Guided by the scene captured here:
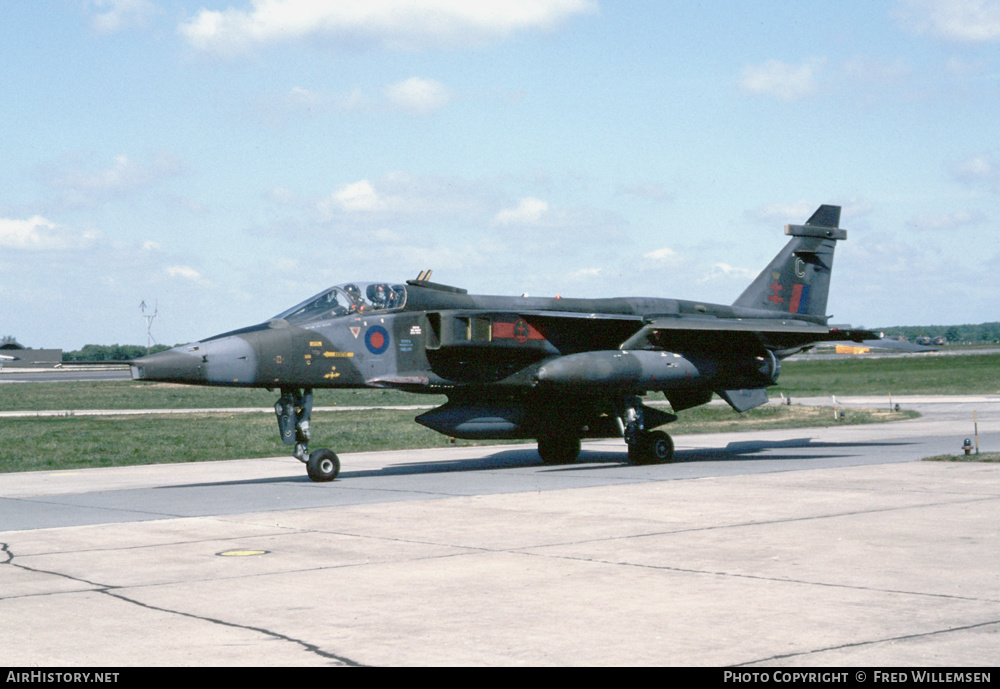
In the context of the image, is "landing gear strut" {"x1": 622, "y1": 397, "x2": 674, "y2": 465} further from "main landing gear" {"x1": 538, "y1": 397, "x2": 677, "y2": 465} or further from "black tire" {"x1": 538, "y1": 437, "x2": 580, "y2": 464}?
"black tire" {"x1": 538, "y1": 437, "x2": 580, "y2": 464}

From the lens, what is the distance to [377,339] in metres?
18.2

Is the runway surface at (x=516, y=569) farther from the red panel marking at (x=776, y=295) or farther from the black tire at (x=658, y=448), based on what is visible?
the red panel marking at (x=776, y=295)

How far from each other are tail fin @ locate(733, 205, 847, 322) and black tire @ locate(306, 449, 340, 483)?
11.5 meters

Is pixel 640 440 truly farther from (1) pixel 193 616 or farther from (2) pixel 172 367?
(1) pixel 193 616

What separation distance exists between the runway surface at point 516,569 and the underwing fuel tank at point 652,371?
1814 millimetres

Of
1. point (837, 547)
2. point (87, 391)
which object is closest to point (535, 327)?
point (837, 547)

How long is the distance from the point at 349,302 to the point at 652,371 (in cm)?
566

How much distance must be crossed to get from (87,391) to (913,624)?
223ft

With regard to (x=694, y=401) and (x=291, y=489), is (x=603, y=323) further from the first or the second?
(x=291, y=489)

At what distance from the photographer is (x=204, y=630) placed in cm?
727

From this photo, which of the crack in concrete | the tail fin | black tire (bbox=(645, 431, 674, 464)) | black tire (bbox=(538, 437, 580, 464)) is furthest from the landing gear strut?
the crack in concrete

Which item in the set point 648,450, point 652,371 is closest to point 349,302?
point 652,371

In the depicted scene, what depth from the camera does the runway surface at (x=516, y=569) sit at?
6.70 metres

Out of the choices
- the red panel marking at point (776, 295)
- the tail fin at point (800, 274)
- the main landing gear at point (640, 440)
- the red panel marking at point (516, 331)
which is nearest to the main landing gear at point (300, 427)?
the red panel marking at point (516, 331)
